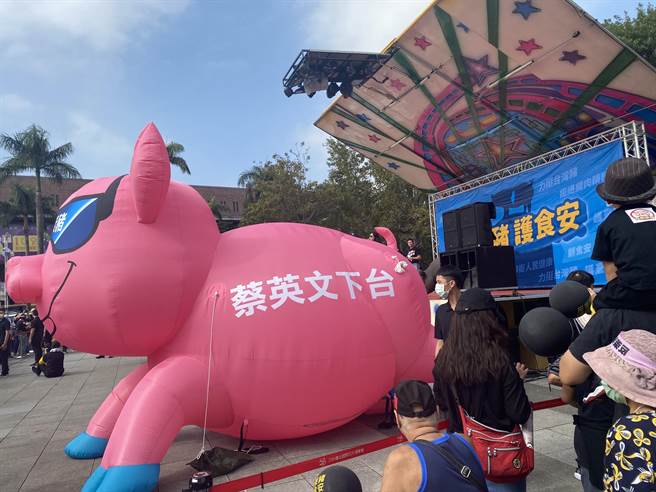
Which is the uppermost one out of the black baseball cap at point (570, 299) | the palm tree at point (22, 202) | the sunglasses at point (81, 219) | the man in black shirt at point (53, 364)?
the palm tree at point (22, 202)

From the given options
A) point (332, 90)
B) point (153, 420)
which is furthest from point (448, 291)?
point (332, 90)

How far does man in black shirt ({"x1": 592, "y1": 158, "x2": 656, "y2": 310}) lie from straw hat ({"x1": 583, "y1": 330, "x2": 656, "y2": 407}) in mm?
344

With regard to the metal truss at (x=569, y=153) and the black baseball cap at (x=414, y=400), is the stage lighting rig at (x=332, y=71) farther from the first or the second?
the black baseball cap at (x=414, y=400)

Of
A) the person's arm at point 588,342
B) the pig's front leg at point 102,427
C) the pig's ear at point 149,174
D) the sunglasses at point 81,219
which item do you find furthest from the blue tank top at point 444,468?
the pig's front leg at point 102,427

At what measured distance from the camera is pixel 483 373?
6.79ft

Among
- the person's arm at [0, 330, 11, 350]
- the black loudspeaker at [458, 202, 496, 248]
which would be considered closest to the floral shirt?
the black loudspeaker at [458, 202, 496, 248]

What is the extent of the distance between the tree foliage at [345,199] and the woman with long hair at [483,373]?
19.5m

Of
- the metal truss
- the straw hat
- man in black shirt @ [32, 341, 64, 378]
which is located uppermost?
the metal truss

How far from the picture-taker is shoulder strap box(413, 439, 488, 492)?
4.91 ft

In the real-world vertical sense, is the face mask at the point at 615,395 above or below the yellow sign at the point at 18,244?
below

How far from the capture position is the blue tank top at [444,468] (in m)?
1.45

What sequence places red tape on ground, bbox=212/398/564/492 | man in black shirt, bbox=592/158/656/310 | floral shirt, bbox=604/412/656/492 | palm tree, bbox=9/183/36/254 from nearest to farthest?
floral shirt, bbox=604/412/656/492 < man in black shirt, bbox=592/158/656/310 < red tape on ground, bbox=212/398/564/492 < palm tree, bbox=9/183/36/254

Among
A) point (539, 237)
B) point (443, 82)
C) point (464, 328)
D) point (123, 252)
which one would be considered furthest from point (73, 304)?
point (539, 237)

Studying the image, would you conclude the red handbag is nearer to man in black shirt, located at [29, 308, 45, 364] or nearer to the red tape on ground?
the red tape on ground
